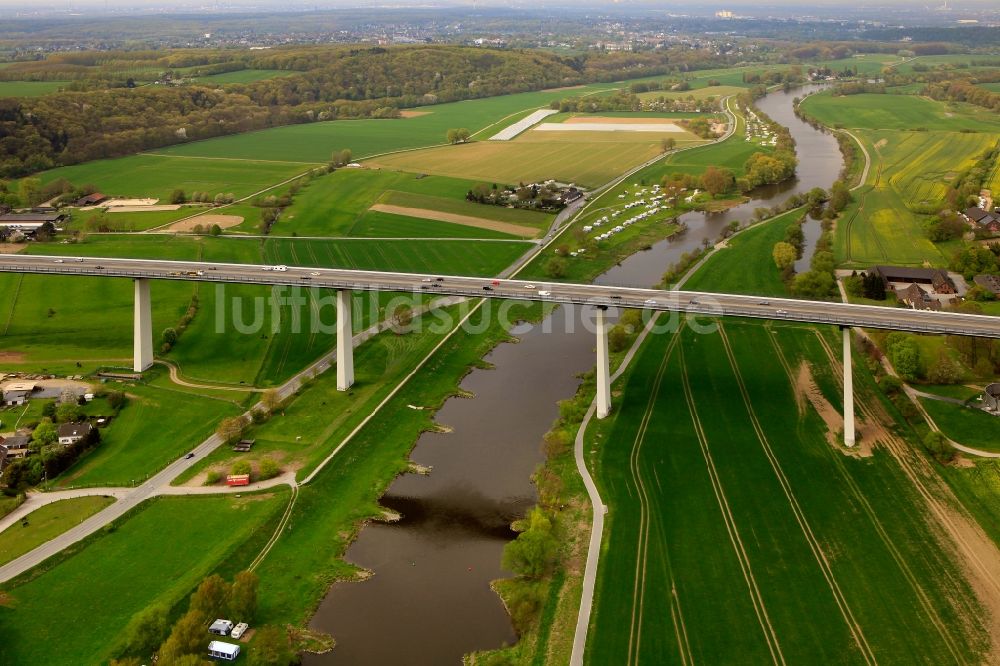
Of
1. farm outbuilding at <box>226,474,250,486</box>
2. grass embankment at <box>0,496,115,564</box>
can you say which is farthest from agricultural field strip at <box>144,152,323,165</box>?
grass embankment at <box>0,496,115,564</box>

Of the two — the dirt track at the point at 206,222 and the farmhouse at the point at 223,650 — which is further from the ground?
the dirt track at the point at 206,222

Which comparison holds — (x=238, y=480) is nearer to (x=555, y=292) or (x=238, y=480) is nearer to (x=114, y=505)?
(x=114, y=505)

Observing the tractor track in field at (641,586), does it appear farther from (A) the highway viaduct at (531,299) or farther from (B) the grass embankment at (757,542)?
(A) the highway viaduct at (531,299)

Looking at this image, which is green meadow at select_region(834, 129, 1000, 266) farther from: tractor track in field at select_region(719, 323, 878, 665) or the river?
the river

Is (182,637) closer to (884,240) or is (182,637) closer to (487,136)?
(884,240)

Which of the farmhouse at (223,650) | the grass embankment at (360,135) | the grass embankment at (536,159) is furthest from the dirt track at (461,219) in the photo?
the farmhouse at (223,650)

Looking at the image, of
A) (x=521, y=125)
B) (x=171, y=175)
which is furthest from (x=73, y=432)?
(x=521, y=125)
